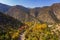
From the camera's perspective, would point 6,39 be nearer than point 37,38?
Yes

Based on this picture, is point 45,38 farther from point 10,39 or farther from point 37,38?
point 10,39

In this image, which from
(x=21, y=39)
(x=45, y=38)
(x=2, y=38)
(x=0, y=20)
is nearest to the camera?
(x=2, y=38)

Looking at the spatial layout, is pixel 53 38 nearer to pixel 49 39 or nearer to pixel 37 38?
pixel 49 39

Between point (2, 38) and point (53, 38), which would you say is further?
point (53, 38)

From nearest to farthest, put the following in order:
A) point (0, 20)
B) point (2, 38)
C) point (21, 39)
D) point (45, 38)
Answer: point (2, 38), point (45, 38), point (21, 39), point (0, 20)

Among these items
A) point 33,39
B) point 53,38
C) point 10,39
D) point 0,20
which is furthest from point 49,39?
point 0,20

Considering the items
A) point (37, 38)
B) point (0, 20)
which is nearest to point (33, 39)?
point (37, 38)

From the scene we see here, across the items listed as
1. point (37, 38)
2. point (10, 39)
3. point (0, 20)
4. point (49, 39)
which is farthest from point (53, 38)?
point (0, 20)

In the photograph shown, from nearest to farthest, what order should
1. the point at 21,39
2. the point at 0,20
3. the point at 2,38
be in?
the point at 2,38, the point at 21,39, the point at 0,20

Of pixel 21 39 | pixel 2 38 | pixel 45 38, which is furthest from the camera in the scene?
pixel 21 39
